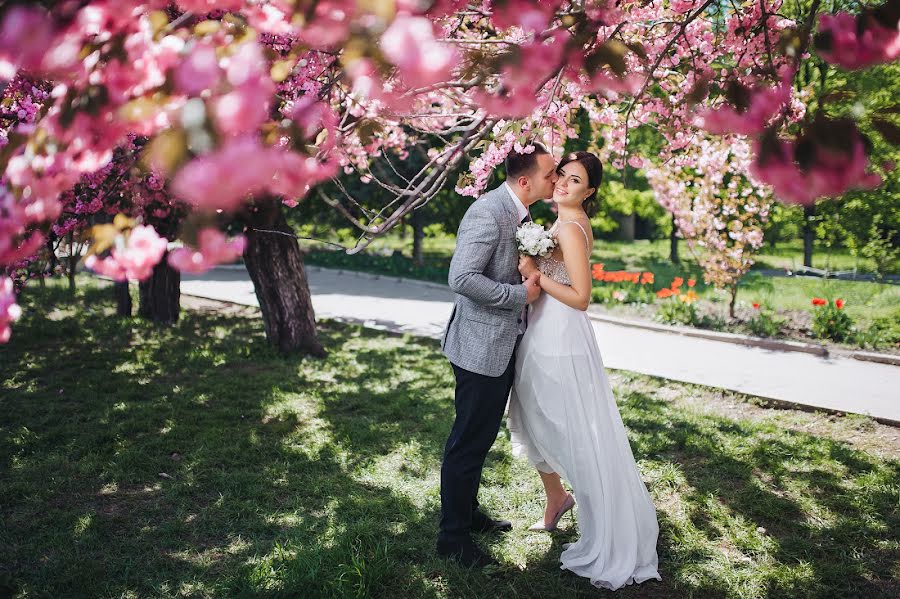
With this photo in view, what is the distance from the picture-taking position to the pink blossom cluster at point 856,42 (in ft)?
5.32

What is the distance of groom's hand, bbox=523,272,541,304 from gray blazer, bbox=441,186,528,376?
61 mm

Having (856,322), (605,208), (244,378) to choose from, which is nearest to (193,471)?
(244,378)

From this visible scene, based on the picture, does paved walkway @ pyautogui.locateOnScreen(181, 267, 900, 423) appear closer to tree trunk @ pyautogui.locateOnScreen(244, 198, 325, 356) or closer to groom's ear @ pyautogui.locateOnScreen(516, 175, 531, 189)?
tree trunk @ pyautogui.locateOnScreen(244, 198, 325, 356)

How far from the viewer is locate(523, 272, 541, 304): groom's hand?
3.43 metres

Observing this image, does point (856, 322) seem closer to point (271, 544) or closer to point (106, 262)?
point (271, 544)

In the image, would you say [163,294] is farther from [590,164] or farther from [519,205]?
[590,164]

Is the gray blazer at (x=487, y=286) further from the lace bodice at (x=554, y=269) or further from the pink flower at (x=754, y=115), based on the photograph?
the pink flower at (x=754, y=115)

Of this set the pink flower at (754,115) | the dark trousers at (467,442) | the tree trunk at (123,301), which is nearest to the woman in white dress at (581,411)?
the dark trousers at (467,442)

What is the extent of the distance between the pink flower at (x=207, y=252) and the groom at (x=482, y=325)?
166cm

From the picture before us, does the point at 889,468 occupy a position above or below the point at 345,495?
above

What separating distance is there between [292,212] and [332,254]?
5.51 feet

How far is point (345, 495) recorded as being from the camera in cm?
433

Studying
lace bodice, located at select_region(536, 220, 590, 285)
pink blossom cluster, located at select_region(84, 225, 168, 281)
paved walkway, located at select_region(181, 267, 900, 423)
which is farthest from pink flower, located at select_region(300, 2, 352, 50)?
paved walkway, located at select_region(181, 267, 900, 423)

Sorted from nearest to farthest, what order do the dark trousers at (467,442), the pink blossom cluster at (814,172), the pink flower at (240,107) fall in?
the pink flower at (240,107) < the pink blossom cluster at (814,172) < the dark trousers at (467,442)
